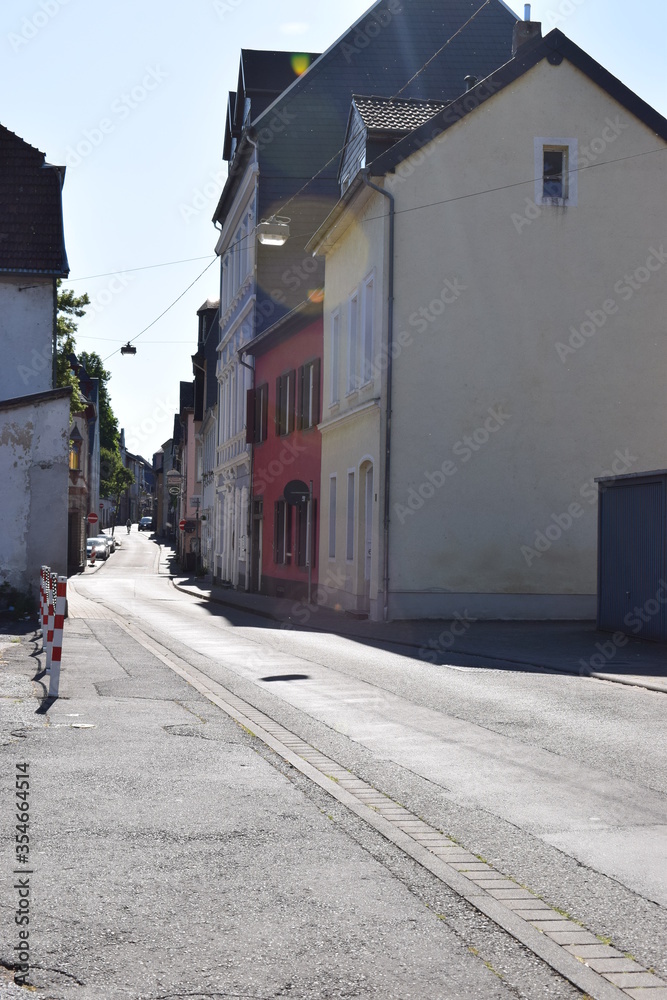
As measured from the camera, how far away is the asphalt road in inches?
202

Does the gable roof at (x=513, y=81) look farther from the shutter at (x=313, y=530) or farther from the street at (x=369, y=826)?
the street at (x=369, y=826)

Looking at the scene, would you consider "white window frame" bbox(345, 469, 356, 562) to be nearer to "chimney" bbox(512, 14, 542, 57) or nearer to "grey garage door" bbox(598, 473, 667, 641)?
"grey garage door" bbox(598, 473, 667, 641)

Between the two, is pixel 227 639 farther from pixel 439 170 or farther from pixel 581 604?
pixel 439 170

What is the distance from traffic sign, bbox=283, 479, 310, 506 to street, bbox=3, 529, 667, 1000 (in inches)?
567

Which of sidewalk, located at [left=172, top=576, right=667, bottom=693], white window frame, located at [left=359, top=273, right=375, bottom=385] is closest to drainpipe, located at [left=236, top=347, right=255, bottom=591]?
sidewalk, located at [left=172, top=576, right=667, bottom=693]

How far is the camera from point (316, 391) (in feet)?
101

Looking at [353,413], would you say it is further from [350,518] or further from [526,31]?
[526,31]

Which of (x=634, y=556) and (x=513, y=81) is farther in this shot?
(x=513, y=81)

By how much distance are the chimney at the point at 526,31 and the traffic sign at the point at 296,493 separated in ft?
34.0

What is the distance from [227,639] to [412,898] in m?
13.6

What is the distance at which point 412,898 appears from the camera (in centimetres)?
474

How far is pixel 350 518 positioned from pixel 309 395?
20.1 feet

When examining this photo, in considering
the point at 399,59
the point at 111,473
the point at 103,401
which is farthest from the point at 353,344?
the point at 111,473

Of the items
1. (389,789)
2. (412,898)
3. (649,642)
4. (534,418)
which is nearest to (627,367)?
(534,418)
